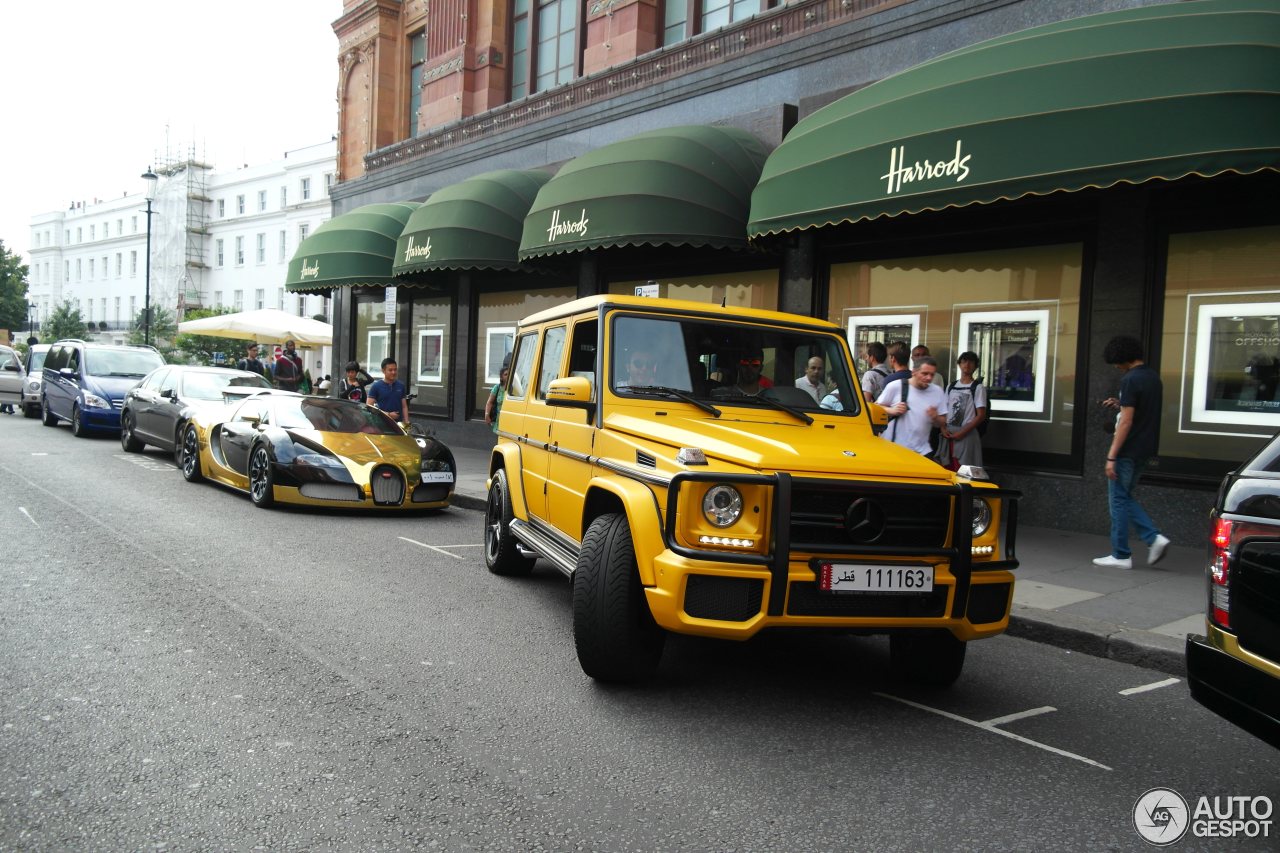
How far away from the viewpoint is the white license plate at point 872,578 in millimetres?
4223

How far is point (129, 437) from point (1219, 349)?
604 inches

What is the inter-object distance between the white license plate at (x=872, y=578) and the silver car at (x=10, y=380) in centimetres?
2670

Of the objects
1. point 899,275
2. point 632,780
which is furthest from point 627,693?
point 899,275

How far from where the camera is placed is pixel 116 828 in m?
3.08

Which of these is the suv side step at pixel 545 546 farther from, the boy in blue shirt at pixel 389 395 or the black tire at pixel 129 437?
the black tire at pixel 129 437

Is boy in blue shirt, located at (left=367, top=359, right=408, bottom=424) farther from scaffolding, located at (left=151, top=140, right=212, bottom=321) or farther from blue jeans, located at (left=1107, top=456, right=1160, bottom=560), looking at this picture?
scaffolding, located at (left=151, top=140, right=212, bottom=321)

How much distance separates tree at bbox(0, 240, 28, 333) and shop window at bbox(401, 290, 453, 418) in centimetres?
6342

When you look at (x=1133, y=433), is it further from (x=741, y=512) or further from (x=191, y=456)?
(x=191, y=456)

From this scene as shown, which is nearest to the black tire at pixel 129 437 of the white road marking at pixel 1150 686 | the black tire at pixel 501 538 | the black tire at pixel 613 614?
the black tire at pixel 501 538

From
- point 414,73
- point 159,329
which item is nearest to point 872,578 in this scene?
point 414,73

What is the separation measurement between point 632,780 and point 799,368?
3.09 m

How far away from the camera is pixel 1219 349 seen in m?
8.88

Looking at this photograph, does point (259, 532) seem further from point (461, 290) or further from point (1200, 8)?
point (461, 290)

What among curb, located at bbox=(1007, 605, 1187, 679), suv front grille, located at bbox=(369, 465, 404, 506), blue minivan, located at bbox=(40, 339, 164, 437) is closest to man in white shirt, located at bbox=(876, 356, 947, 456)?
curb, located at bbox=(1007, 605, 1187, 679)
